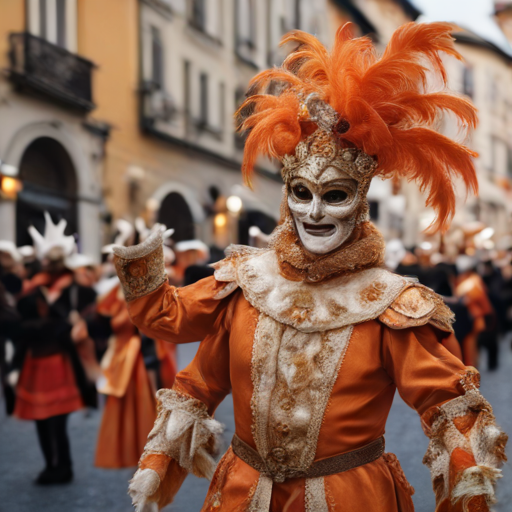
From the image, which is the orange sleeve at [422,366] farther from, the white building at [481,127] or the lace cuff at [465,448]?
the white building at [481,127]

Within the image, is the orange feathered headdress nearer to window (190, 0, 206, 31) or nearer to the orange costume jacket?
the orange costume jacket

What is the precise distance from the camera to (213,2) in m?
17.0

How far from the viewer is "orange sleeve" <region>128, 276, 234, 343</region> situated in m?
2.45

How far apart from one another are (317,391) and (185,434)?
54 centimetres

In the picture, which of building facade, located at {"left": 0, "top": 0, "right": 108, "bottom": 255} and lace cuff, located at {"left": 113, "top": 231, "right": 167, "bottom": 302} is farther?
building facade, located at {"left": 0, "top": 0, "right": 108, "bottom": 255}

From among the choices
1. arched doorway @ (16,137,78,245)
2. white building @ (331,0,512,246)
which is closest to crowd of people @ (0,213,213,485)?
arched doorway @ (16,137,78,245)

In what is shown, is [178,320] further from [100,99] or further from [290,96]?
[100,99]

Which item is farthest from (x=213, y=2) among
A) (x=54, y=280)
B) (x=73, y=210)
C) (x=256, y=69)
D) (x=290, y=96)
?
(x=290, y=96)

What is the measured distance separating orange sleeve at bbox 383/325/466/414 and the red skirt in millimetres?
3718

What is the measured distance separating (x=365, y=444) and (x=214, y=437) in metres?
0.57

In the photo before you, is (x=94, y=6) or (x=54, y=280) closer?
(x=54, y=280)

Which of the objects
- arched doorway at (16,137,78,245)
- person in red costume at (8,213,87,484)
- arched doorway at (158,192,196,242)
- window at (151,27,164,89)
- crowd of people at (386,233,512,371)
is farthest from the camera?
arched doorway at (158,192,196,242)

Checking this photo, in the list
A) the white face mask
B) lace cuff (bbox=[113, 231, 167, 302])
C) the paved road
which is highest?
the white face mask

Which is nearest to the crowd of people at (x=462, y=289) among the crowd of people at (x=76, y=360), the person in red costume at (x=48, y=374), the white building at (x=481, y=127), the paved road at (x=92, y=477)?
the paved road at (x=92, y=477)
